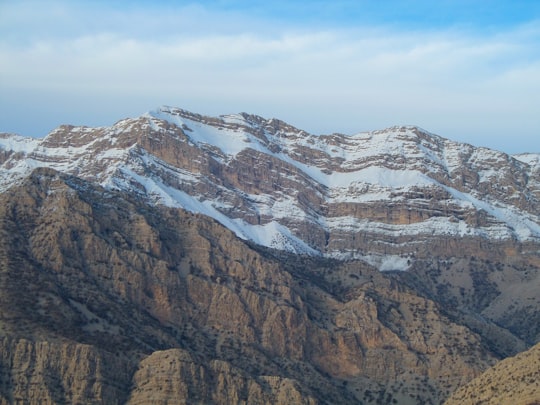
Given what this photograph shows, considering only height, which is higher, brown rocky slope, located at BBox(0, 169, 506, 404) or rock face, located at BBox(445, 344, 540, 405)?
rock face, located at BBox(445, 344, 540, 405)

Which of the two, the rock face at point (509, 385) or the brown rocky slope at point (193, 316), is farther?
the brown rocky slope at point (193, 316)

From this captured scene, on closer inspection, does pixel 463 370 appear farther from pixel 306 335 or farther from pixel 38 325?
pixel 38 325

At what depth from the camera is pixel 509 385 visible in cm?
10744

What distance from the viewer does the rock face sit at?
103000 mm

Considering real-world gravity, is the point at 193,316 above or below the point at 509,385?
below

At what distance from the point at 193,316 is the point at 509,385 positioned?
58.8 meters

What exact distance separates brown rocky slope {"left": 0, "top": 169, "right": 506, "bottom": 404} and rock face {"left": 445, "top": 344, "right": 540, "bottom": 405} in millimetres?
21101

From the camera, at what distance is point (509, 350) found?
181750 millimetres

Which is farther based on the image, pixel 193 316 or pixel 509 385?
pixel 193 316

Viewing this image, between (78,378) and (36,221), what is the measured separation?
131 ft

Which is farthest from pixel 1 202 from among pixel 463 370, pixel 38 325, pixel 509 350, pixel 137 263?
pixel 509 350

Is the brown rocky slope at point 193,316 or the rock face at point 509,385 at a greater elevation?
the rock face at point 509,385

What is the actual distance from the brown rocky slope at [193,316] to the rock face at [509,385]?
2110cm

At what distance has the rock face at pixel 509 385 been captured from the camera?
103 m
